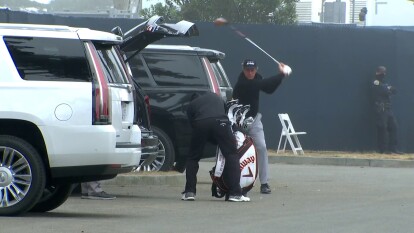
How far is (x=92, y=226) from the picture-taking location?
33.8 feet

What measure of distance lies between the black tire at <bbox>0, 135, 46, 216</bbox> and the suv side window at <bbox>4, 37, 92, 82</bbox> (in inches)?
27.1

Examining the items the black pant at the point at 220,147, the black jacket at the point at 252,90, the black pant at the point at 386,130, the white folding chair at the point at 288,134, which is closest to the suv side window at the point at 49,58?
the black pant at the point at 220,147

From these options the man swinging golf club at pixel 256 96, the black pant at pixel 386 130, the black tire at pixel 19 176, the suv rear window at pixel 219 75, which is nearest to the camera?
the black tire at pixel 19 176

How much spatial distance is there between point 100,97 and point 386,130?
12.3m

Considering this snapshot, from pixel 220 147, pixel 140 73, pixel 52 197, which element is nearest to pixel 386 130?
pixel 140 73

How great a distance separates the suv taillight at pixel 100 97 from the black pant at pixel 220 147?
236 cm

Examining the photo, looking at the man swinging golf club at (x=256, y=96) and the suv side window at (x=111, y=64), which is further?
the man swinging golf club at (x=256, y=96)

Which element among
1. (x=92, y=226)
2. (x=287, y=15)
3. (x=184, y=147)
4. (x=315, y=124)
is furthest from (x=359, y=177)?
(x=287, y=15)

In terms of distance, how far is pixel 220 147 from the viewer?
43.4 ft

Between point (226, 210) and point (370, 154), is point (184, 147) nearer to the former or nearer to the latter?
point (226, 210)

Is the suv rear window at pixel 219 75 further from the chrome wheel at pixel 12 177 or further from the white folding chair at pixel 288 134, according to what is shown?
the chrome wheel at pixel 12 177

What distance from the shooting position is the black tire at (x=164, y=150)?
603 inches

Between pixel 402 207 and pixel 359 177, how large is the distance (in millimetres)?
5036

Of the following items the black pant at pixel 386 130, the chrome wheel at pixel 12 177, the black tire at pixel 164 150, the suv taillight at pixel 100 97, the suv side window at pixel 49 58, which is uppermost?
the suv side window at pixel 49 58
